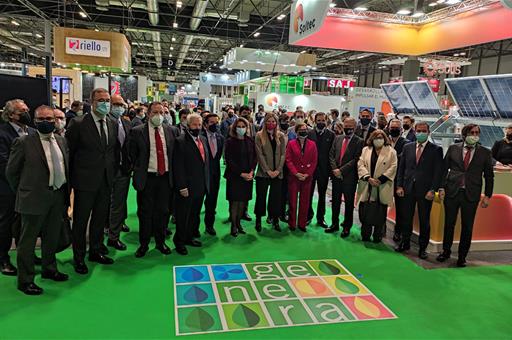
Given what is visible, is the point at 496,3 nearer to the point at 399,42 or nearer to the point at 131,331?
the point at 399,42

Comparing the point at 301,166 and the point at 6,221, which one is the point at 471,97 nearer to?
the point at 301,166

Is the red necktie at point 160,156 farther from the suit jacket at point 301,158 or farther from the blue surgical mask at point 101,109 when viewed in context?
the suit jacket at point 301,158

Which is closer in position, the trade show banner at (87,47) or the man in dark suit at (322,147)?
the man in dark suit at (322,147)

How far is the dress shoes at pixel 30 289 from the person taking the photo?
11.1ft

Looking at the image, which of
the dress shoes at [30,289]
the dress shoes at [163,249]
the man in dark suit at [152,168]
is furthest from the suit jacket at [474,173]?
the dress shoes at [30,289]

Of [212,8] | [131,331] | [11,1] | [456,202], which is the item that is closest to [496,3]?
[456,202]

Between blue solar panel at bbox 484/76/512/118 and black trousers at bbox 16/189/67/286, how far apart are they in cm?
514

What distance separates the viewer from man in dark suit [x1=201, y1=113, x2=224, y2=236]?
5008 mm

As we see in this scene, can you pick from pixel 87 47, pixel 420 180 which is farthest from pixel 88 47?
pixel 420 180

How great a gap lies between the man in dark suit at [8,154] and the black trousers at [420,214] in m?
4.17

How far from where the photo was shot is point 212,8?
14.7 meters

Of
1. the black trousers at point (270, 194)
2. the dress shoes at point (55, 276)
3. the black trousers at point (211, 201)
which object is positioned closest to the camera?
the dress shoes at point (55, 276)

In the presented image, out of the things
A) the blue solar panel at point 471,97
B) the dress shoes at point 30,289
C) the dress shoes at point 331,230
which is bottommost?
the dress shoes at point 30,289

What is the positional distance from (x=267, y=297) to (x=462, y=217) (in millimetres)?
2498
